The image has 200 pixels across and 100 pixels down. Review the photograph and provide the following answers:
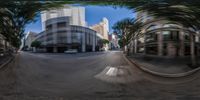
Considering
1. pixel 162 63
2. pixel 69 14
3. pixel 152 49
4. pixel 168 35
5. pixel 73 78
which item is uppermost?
pixel 69 14

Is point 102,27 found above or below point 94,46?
above

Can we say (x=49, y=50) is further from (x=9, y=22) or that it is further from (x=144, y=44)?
(x=144, y=44)

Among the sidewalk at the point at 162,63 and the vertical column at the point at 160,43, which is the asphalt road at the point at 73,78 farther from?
the vertical column at the point at 160,43

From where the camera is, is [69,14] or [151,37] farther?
[151,37]

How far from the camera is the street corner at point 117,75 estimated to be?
2137 millimetres

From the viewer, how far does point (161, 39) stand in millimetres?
2154

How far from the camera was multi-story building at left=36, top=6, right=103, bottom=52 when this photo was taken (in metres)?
2.05

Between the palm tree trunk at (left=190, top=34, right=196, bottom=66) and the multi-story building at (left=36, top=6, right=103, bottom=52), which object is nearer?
the multi-story building at (left=36, top=6, right=103, bottom=52)

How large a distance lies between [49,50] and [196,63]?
1.13 meters

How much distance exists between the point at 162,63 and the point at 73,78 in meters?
0.68

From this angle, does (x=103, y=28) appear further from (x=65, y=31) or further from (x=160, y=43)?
(x=160, y=43)

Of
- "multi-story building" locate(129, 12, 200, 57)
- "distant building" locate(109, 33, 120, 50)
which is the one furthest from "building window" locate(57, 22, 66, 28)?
"multi-story building" locate(129, 12, 200, 57)

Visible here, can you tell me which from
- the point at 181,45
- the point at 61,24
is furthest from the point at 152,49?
the point at 61,24

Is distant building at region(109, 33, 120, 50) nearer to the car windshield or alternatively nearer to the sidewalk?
the car windshield
